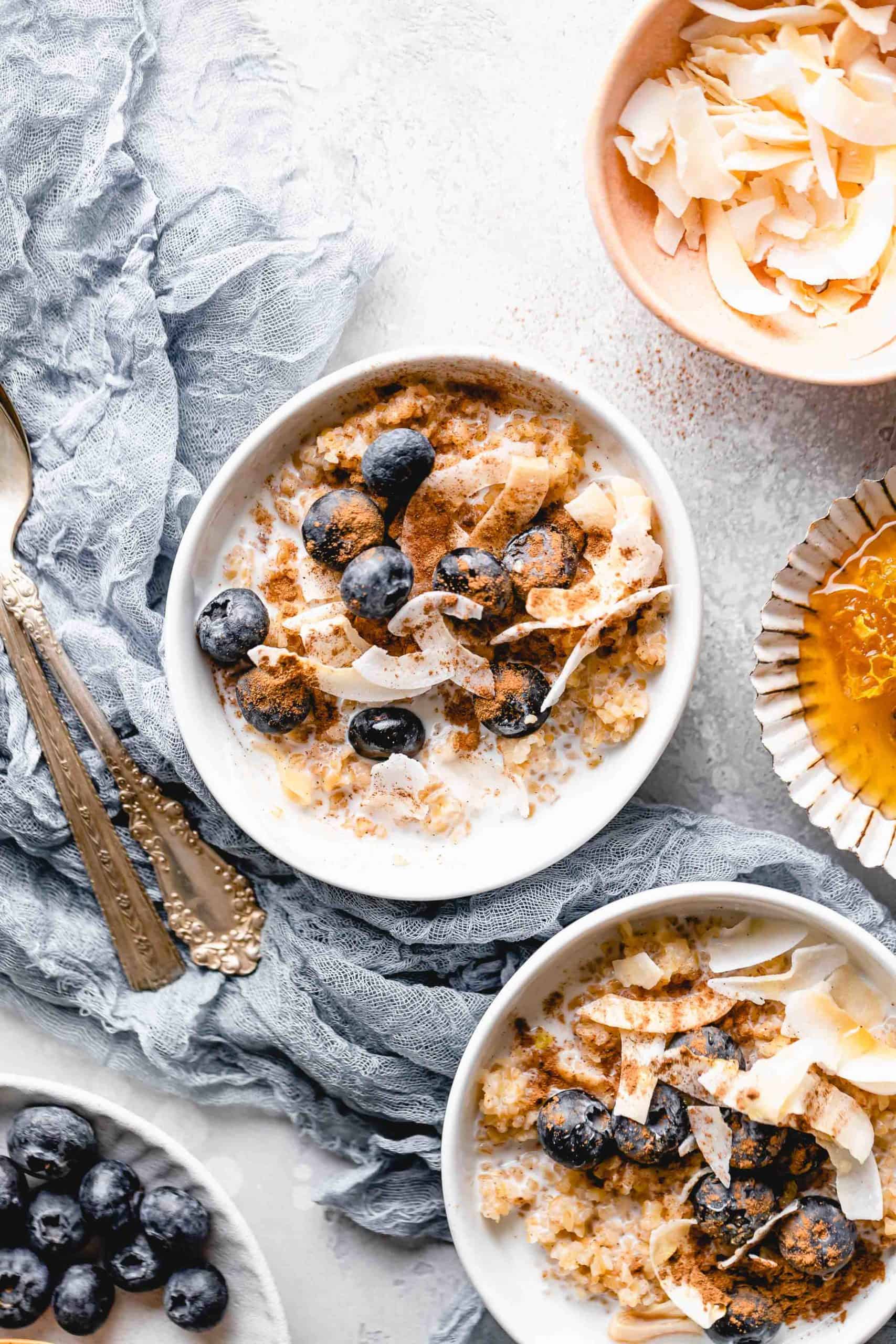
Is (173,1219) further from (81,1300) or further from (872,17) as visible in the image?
(872,17)

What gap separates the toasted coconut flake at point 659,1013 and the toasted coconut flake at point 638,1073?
0.6 inches

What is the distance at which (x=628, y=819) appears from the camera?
1646 mm

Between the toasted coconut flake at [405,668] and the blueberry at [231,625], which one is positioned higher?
the toasted coconut flake at [405,668]

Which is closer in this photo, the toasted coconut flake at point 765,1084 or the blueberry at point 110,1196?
the toasted coconut flake at point 765,1084

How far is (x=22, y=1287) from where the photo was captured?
1.56 meters

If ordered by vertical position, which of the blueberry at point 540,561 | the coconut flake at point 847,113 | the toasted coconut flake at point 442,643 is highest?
the coconut flake at point 847,113

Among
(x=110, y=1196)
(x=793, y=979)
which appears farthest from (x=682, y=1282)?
(x=110, y=1196)

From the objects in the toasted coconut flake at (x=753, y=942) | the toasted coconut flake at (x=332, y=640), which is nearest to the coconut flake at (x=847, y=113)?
the toasted coconut flake at (x=332, y=640)

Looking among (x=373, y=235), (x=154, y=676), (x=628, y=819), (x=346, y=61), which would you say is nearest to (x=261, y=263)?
(x=373, y=235)

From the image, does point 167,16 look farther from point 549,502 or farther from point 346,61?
→ point 549,502

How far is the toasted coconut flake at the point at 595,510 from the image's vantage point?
154 cm

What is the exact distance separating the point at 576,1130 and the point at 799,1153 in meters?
0.28

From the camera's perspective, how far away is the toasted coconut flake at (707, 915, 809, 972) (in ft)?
5.00

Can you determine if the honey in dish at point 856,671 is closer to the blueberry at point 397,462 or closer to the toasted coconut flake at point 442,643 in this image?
the toasted coconut flake at point 442,643
